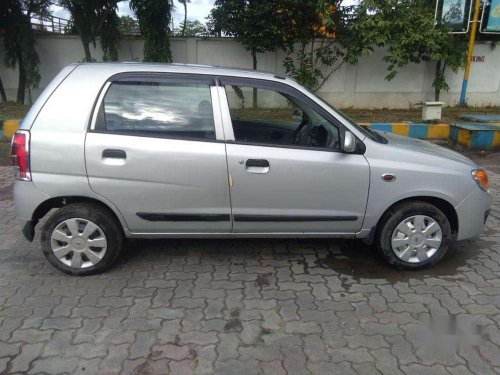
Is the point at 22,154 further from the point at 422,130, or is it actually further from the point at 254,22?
the point at 254,22

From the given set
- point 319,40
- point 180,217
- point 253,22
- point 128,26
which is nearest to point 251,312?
point 180,217

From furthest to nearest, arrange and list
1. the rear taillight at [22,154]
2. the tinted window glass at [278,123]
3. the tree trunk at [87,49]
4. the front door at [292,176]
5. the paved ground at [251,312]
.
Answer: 1. the tree trunk at [87,49]
2. the tinted window glass at [278,123]
3. the front door at [292,176]
4. the rear taillight at [22,154]
5. the paved ground at [251,312]

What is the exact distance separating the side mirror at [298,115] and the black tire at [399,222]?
114 centimetres

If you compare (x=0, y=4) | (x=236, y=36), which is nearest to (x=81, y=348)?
(x=236, y=36)

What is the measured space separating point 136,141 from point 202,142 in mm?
491

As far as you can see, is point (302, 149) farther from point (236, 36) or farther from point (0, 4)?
point (0, 4)

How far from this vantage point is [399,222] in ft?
11.5

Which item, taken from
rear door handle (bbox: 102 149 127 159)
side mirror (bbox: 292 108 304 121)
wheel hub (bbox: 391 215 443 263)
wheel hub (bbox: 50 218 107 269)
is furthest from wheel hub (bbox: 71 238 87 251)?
wheel hub (bbox: 391 215 443 263)

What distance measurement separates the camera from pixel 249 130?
3693 millimetres

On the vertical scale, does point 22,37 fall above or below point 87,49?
above

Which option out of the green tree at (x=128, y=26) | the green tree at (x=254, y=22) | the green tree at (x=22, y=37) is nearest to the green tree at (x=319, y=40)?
the green tree at (x=254, y=22)

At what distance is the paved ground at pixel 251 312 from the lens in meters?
2.53

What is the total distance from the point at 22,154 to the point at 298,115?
2.32m

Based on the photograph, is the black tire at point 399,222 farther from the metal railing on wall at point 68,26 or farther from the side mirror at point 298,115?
the metal railing on wall at point 68,26
